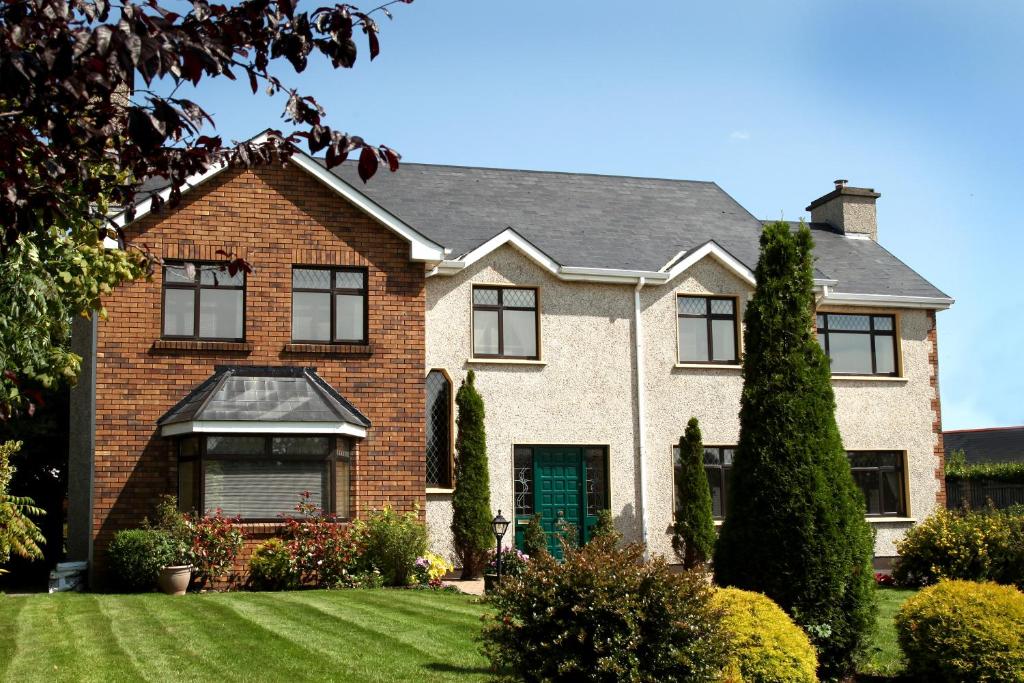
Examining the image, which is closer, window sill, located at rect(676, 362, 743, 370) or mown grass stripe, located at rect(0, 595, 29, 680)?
mown grass stripe, located at rect(0, 595, 29, 680)

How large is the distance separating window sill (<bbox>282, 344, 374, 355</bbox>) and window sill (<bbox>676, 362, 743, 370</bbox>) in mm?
6570

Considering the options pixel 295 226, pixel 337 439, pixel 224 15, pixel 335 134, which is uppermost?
pixel 295 226

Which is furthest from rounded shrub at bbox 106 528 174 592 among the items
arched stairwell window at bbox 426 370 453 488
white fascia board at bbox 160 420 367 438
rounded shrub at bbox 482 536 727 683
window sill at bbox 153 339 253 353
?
rounded shrub at bbox 482 536 727 683

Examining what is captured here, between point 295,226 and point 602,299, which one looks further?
point 602,299

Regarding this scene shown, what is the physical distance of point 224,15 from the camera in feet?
17.8

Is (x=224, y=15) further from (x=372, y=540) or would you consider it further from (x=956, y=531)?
(x=956, y=531)

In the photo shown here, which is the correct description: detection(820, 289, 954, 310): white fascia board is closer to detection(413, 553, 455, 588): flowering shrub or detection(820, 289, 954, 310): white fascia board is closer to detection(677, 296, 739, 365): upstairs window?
detection(677, 296, 739, 365): upstairs window

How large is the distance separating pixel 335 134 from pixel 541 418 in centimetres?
1592

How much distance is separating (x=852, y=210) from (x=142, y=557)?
1868cm

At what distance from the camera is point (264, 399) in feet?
58.4

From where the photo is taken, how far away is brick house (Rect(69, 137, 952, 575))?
17.9 m

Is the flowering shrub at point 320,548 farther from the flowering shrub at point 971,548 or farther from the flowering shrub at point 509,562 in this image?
the flowering shrub at point 971,548

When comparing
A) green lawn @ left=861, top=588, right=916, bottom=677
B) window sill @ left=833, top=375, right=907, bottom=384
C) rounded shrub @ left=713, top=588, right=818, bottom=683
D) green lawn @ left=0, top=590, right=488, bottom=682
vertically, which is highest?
window sill @ left=833, top=375, right=907, bottom=384

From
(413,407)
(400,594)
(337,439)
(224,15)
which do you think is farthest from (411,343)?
(224,15)
